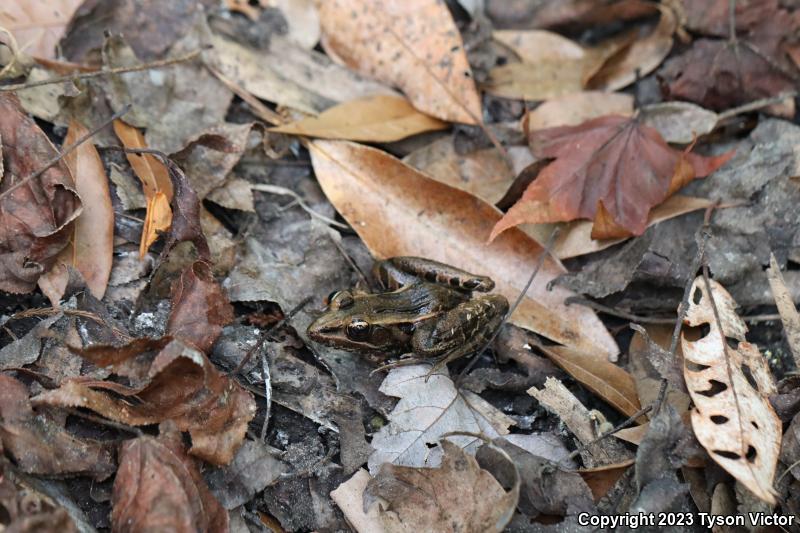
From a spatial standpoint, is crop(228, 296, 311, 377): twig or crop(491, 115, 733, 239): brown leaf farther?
crop(491, 115, 733, 239): brown leaf

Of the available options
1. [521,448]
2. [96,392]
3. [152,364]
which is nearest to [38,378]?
[96,392]

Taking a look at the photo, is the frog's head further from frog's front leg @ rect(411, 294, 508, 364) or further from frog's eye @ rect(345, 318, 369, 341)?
frog's front leg @ rect(411, 294, 508, 364)

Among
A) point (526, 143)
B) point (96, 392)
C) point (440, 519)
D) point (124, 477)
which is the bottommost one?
point (440, 519)

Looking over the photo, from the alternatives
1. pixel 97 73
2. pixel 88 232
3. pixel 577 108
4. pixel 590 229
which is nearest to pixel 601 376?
pixel 590 229

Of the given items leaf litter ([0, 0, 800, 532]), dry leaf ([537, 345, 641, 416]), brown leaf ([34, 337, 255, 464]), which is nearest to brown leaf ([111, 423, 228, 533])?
leaf litter ([0, 0, 800, 532])

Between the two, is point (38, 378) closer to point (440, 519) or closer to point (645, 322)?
point (440, 519)

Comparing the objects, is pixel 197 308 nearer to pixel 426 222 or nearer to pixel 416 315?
pixel 416 315

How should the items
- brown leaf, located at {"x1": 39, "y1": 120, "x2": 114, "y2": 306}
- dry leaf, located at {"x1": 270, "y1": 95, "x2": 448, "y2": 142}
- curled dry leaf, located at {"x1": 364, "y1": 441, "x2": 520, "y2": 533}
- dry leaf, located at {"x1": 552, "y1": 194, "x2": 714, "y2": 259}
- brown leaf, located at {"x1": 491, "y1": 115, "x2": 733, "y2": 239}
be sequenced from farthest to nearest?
dry leaf, located at {"x1": 270, "y1": 95, "x2": 448, "y2": 142} < dry leaf, located at {"x1": 552, "y1": 194, "x2": 714, "y2": 259} < brown leaf, located at {"x1": 491, "y1": 115, "x2": 733, "y2": 239} < brown leaf, located at {"x1": 39, "y1": 120, "x2": 114, "y2": 306} < curled dry leaf, located at {"x1": 364, "y1": 441, "x2": 520, "y2": 533}
